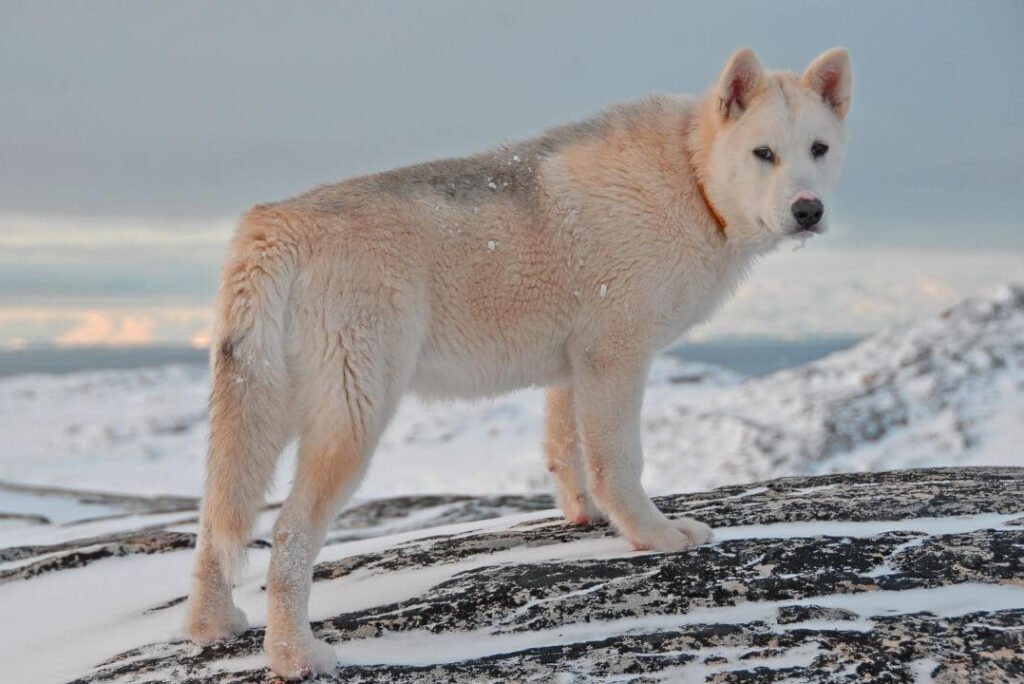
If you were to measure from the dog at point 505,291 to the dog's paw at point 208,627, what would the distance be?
0.01m

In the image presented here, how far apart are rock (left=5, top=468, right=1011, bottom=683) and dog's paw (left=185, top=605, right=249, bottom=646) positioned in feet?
0.26

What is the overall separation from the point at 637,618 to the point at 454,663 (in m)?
0.98

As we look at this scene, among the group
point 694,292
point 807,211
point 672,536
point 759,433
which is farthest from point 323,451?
point 759,433

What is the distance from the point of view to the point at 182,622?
6.14 m

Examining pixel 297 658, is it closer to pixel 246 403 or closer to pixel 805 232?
pixel 246 403

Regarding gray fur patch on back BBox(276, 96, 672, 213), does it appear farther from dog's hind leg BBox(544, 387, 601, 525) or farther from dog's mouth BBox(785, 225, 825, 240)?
dog's hind leg BBox(544, 387, 601, 525)

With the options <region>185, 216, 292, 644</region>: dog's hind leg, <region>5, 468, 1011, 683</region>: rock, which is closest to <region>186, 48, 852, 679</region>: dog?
<region>185, 216, 292, 644</region>: dog's hind leg

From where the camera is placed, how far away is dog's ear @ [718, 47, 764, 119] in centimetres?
637

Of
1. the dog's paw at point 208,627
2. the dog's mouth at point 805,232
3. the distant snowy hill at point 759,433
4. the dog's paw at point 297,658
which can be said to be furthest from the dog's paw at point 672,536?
the distant snowy hill at point 759,433

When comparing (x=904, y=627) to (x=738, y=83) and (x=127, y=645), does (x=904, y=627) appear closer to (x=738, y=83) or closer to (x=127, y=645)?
(x=738, y=83)

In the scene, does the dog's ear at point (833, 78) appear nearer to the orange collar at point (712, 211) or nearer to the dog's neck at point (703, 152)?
the dog's neck at point (703, 152)

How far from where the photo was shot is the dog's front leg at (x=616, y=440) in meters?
6.23

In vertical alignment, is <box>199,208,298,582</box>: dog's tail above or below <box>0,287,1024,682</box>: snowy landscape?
→ above

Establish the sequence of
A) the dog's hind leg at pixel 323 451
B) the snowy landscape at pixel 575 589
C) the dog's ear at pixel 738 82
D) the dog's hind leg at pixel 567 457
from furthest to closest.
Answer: the dog's hind leg at pixel 567 457, the dog's ear at pixel 738 82, the dog's hind leg at pixel 323 451, the snowy landscape at pixel 575 589
